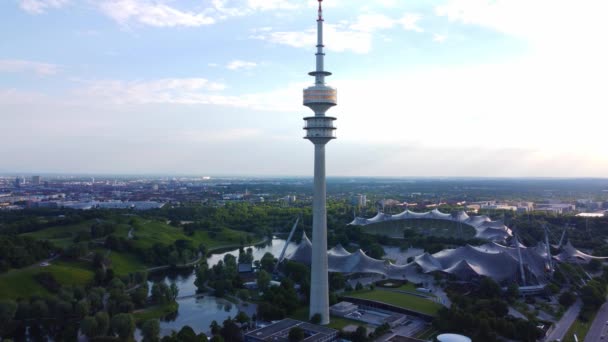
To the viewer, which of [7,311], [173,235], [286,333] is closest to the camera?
[286,333]

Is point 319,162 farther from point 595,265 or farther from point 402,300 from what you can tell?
point 595,265

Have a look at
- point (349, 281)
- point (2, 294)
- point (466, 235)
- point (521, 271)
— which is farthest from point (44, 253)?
point (466, 235)

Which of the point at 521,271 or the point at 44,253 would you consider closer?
the point at 521,271

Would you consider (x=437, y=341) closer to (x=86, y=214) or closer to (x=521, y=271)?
(x=521, y=271)

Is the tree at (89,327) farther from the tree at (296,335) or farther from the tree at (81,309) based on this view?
the tree at (296,335)

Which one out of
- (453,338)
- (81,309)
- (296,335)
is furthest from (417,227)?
(81,309)
